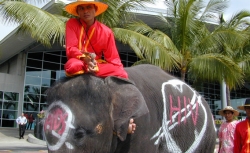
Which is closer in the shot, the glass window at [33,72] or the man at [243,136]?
the man at [243,136]

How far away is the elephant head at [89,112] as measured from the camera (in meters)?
2.34

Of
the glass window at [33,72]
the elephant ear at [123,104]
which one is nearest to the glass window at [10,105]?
the glass window at [33,72]

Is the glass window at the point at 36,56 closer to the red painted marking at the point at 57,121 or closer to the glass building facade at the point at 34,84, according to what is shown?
the glass building facade at the point at 34,84

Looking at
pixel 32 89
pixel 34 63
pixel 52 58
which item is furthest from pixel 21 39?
pixel 52 58

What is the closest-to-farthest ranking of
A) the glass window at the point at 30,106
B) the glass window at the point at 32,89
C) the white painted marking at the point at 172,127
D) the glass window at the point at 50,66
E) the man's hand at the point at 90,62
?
the man's hand at the point at 90,62 < the white painted marking at the point at 172,127 < the glass window at the point at 30,106 < the glass window at the point at 32,89 < the glass window at the point at 50,66

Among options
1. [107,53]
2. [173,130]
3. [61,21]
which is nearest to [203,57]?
[61,21]

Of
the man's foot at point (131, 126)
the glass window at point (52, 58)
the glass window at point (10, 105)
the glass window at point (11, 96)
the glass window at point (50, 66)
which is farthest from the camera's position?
the glass window at point (52, 58)

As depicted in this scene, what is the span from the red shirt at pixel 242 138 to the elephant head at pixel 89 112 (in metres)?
1.72

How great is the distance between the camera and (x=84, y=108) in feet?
8.00

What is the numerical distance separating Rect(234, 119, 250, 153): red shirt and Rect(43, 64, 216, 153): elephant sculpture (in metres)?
0.85

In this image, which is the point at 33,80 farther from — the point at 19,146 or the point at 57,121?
the point at 57,121

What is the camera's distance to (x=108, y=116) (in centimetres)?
252

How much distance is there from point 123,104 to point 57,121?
1.72ft

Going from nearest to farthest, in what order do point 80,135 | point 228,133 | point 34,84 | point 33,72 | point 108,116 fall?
point 80,135, point 108,116, point 228,133, point 34,84, point 33,72
